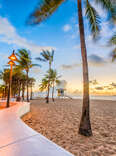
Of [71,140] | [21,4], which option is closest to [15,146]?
[71,140]

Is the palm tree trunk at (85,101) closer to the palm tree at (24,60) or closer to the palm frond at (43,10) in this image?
the palm frond at (43,10)

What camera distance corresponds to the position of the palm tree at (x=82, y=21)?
367 centimetres

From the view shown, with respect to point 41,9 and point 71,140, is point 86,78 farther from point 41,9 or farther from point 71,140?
point 41,9

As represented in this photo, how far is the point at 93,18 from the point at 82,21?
710 mm

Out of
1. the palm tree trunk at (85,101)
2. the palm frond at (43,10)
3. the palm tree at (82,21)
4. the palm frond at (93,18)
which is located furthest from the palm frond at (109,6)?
the palm frond at (43,10)

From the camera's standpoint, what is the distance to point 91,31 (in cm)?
463

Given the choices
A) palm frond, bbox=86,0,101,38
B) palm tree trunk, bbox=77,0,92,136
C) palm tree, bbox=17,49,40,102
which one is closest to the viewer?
palm tree trunk, bbox=77,0,92,136

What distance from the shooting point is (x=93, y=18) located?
4.27 meters

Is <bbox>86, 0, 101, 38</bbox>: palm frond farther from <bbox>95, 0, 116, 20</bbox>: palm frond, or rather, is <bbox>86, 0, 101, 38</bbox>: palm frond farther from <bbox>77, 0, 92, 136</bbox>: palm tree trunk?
<bbox>77, 0, 92, 136</bbox>: palm tree trunk

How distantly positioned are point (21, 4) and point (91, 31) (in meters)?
6.70

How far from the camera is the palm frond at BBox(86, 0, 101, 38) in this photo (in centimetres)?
422

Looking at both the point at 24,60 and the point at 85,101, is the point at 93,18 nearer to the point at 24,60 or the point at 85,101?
the point at 85,101

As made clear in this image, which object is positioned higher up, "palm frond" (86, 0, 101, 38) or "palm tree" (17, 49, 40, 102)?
"palm tree" (17, 49, 40, 102)

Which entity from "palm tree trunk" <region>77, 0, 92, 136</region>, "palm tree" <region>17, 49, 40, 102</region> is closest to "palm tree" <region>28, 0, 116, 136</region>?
"palm tree trunk" <region>77, 0, 92, 136</region>
